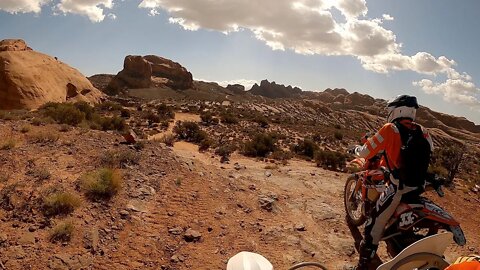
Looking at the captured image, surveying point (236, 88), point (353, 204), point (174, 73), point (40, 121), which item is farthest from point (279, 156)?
point (236, 88)

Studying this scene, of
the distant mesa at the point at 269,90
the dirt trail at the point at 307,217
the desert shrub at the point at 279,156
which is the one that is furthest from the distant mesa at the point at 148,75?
the distant mesa at the point at 269,90

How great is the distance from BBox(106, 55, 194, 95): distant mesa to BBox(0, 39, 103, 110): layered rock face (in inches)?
865

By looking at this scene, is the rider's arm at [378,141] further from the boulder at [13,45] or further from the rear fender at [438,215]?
the boulder at [13,45]

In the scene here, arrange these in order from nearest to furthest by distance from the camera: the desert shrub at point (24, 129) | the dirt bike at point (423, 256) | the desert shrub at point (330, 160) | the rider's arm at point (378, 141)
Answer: the dirt bike at point (423, 256) → the rider's arm at point (378, 141) → the desert shrub at point (24, 129) → the desert shrub at point (330, 160)

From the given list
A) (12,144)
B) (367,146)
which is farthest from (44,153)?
(367,146)

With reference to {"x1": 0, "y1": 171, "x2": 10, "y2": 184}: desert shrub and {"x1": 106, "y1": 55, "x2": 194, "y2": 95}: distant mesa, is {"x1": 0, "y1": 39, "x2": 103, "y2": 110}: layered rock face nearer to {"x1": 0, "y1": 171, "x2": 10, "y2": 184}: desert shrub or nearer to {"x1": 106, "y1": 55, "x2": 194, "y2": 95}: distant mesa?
{"x1": 0, "y1": 171, "x2": 10, "y2": 184}: desert shrub

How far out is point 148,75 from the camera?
6225 cm

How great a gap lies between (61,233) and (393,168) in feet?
16.9

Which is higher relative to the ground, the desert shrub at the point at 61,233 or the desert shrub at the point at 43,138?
the desert shrub at the point at 43,138

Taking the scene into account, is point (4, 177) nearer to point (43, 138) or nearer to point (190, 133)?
point (43, 138)

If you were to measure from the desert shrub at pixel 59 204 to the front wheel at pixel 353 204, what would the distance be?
536cm

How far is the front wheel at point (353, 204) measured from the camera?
6.85m

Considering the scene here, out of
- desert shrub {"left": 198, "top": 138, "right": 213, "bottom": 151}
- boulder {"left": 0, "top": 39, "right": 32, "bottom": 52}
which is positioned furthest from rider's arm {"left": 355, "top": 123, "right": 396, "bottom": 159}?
boulder {"left": 0, "top": 39, "right": 32, "bottom": 52}

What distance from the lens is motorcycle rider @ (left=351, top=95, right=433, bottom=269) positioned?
4691mm
